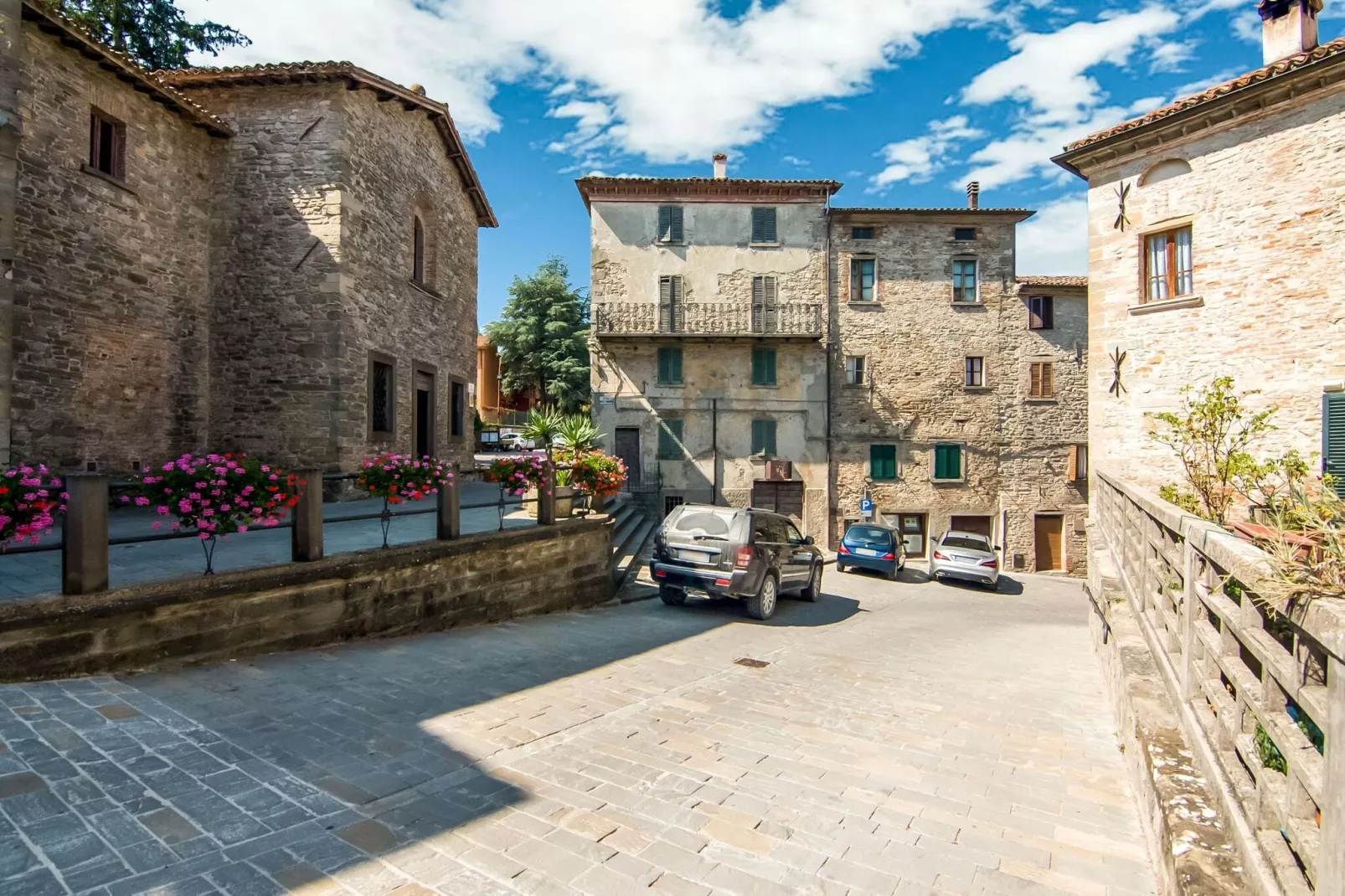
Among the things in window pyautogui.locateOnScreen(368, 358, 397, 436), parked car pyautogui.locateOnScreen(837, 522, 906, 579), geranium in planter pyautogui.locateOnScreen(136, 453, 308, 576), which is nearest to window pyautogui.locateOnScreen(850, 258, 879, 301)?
parked car pyautogui.locateOnScreen(837, 522, 906, 579)

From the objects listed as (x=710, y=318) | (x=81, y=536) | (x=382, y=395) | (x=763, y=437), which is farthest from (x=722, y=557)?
(x=710, y=318)

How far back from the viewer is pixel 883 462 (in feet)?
76.7

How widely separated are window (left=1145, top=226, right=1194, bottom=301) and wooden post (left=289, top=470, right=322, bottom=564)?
1529 cm

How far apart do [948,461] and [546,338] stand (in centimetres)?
2214

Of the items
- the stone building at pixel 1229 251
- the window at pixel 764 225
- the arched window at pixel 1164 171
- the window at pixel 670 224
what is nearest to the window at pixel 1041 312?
the window at pixel 764 225

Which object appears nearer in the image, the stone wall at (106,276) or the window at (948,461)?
the stone wall at (106,276)

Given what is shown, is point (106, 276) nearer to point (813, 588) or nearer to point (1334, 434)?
point (813, 588)

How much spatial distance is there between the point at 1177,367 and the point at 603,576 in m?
11.8

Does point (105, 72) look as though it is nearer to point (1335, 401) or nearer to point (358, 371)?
point (358, 371)

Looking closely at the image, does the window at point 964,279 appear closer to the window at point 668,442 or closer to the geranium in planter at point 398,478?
the window at point 668,442

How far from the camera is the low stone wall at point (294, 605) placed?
4746 mm

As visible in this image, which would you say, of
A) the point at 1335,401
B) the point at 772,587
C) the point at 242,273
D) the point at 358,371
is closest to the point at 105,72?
the point at 242,273

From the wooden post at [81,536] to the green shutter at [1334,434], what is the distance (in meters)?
Answer: 16.3

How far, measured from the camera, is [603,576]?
37.4 feet
